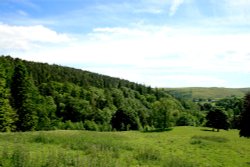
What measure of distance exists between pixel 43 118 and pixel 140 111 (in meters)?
75.4

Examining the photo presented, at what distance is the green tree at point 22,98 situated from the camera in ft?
204

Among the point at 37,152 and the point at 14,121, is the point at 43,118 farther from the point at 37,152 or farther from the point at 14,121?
the point at 37,152

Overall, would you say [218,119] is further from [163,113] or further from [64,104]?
[64,104]

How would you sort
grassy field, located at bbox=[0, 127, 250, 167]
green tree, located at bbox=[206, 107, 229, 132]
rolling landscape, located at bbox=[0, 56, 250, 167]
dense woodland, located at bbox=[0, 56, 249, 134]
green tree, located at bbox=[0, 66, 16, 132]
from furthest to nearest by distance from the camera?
green tree, located at bbox=[206, 107, 229, 132]
dense woodland, located at bbox=[0, 56, 249, 134]
green tree, located at bbox=[0, 66, 16, 132]
rolling landscape, located at bbox=[0, 56, 250, 167]
grassy field, located at bbox=[0, 127, 250, 167]

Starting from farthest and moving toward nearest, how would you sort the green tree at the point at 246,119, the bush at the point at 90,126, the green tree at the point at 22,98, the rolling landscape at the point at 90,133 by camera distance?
the bush at the point at 90,126 < the green tree at the point at 22,98 < the green tree at the point at 246,119 < the rolling landscape at the point at 90,133

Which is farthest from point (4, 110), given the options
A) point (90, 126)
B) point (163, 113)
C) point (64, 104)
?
point (64, 104)

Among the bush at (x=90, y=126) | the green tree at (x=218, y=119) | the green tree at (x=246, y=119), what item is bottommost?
the bush at (x=90, y=126)

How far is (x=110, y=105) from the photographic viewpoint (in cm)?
14538

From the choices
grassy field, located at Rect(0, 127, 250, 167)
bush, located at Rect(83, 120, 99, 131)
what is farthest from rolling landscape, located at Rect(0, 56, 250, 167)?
bush, located at Rect(83, 120, 99, 131)

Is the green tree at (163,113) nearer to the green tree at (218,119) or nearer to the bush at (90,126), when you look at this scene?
the green tree at (218,119)

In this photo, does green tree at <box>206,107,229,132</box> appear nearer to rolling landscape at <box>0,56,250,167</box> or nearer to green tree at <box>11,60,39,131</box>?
rolling landscape at <box>0,56,250,167</box>

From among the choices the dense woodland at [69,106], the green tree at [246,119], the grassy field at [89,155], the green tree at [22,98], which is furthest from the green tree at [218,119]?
the green tree at [22,98]

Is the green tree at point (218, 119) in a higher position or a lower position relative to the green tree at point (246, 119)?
lower

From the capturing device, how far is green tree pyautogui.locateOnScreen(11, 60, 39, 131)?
62297 mm
